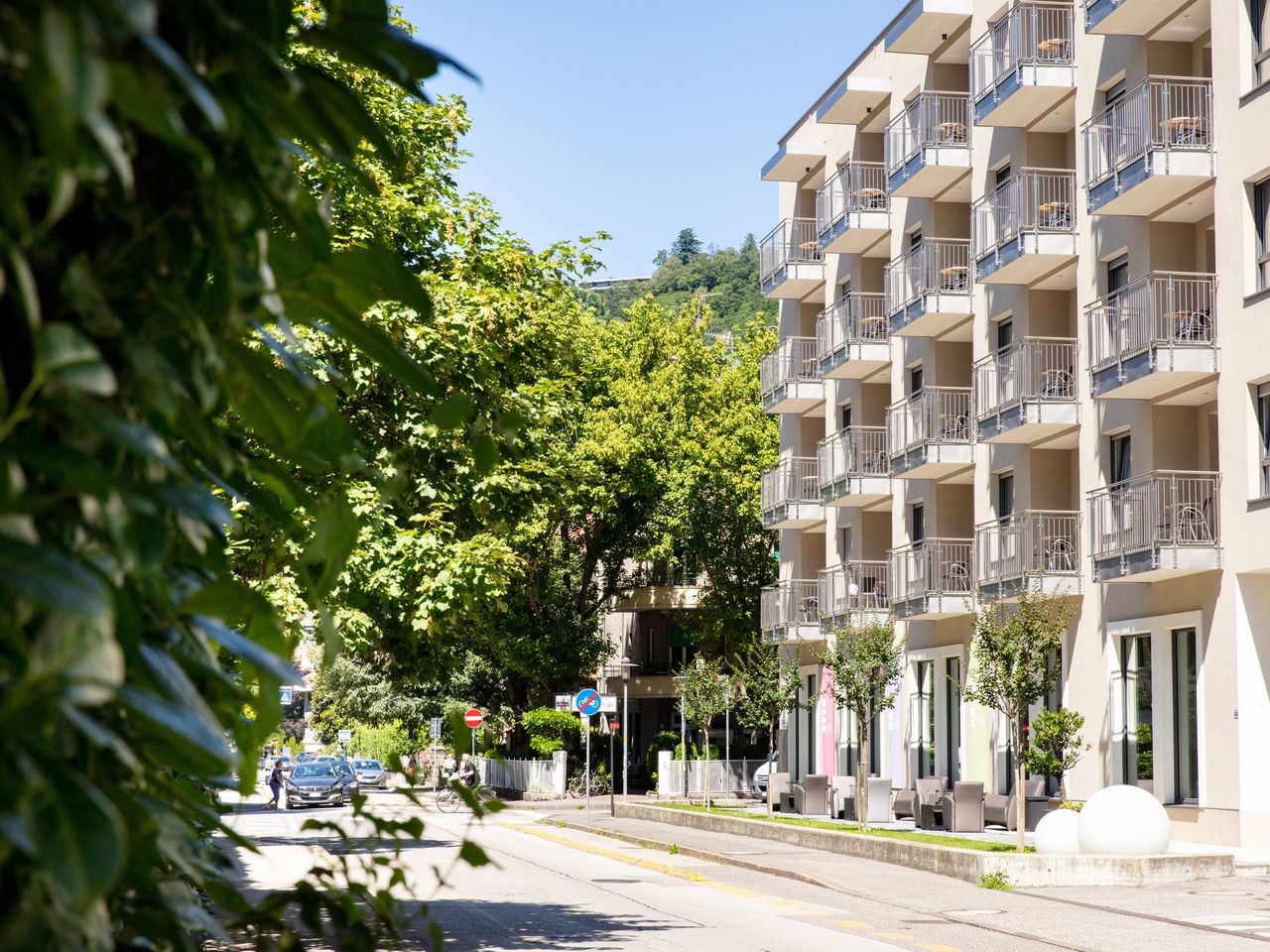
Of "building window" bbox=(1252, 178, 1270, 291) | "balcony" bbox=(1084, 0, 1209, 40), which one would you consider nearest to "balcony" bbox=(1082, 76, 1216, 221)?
"building window" bbox=(1252, 178, 1270, 291)

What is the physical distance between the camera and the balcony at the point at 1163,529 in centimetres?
2594

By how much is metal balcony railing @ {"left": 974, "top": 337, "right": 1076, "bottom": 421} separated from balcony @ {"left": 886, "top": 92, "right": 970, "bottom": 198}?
559 centimetres

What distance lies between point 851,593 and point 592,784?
16.8 metres

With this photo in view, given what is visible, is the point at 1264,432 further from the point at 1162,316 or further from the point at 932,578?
the point at 932,578

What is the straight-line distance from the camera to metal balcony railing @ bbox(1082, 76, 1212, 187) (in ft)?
87.7

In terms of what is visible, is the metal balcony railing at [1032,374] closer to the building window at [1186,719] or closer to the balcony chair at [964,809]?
the building window at [1186,719]

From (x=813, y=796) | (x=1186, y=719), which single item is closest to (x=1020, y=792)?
(x=1186, y=719)

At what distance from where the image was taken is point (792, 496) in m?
47.4

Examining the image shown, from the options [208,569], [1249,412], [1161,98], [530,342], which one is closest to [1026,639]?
[1249,412]

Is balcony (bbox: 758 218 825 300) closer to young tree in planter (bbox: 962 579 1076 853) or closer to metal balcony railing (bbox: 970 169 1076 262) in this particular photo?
metal balcony railing (bbox: 970 169 1076 262)

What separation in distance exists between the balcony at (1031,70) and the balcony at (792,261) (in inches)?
481

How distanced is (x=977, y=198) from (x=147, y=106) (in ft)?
119

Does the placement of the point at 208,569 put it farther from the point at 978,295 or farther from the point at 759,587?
the point at 759,587

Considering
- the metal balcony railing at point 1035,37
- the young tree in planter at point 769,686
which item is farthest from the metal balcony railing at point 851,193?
the young tree in planter at point 769,686
